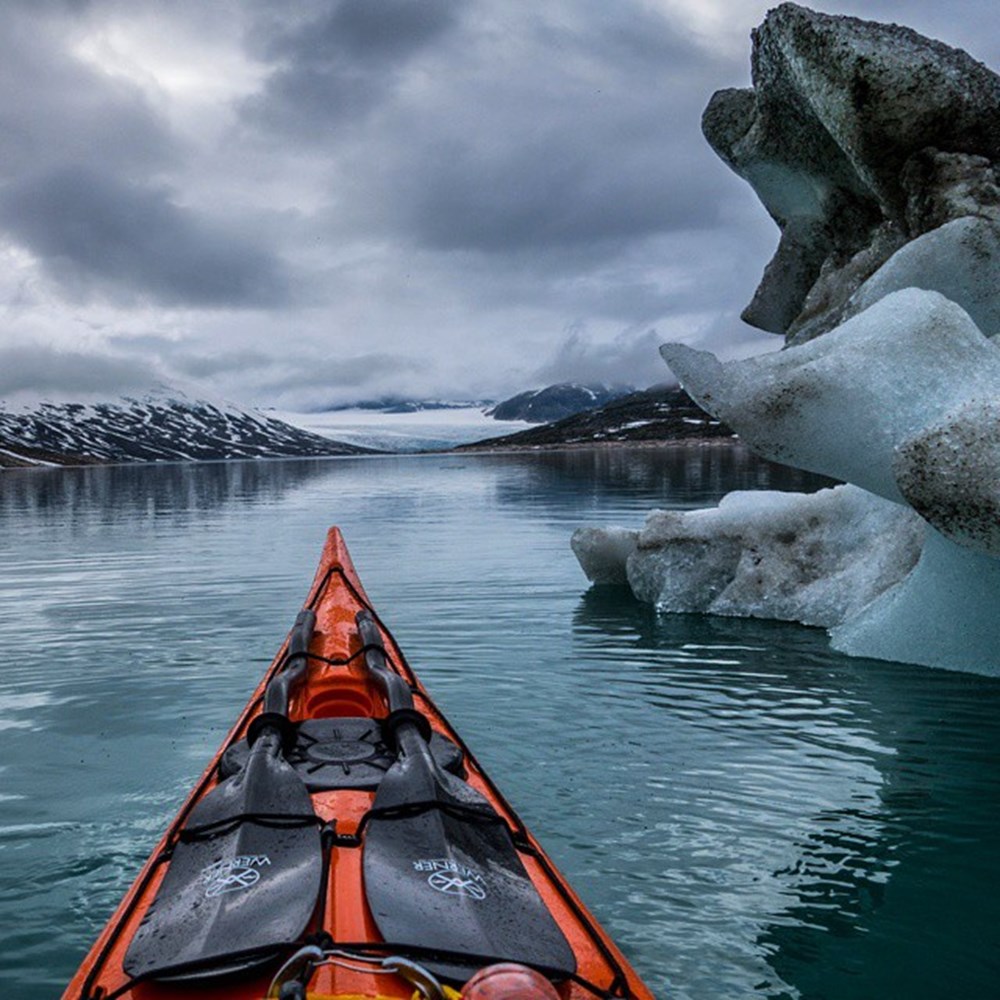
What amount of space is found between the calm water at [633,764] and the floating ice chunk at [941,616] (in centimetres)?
37

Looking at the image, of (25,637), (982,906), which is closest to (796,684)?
(982,906)

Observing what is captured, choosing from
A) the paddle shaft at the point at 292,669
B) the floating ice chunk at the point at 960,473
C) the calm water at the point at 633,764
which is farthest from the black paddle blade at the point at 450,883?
the floating ice chunk at the point at 960,473

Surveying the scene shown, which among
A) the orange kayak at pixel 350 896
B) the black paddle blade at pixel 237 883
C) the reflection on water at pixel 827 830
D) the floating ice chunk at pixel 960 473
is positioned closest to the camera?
the orange kayak at pixel 350 896

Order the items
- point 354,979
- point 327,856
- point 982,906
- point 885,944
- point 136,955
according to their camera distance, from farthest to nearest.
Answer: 1. point 982,906
2. point 885,944
3. point 327,856
4. point 136,955
5. point 354,979

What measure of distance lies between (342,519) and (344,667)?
3074cm

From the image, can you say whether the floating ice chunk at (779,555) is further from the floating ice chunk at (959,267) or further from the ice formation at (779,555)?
the floating ice chunk at (959,267)

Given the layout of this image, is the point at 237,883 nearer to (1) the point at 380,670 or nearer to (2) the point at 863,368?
(1) the point at 380,670

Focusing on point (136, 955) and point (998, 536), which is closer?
point (136, 955)

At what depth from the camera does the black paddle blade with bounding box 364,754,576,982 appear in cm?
395

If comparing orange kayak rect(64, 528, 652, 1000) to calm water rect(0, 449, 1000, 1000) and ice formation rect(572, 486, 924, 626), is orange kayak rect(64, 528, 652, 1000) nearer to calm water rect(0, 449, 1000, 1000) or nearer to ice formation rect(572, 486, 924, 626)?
calm water rect(0, 449, 1000, 1000)

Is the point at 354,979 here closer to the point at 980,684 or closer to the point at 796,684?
the point at 796,684

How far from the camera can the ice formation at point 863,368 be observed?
9297 mm

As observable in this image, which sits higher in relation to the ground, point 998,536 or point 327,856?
point 998,536

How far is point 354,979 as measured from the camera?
11.9 feet
